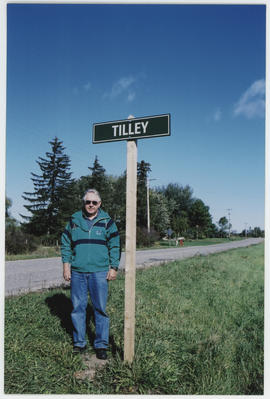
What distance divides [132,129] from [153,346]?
2.35 meters

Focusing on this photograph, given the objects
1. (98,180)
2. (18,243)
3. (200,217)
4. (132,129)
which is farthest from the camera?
(200,217)

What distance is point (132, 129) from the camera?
9.62 feet

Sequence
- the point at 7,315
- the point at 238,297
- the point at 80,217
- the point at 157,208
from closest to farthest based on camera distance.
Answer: the point at 80,217
the point at 7,315
the point at 238,297
the point at 157,208

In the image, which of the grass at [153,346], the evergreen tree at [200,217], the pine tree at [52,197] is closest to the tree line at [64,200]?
the pine tree at [52,197]

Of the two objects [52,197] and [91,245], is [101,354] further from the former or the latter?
[52,197]

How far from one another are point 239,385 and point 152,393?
122 cm

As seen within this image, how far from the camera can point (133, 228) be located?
9.82 feet

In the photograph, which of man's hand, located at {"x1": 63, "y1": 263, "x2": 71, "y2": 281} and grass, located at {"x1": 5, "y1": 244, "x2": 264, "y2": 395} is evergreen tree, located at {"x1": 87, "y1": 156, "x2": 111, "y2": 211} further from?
man's hand, located at {"x1": 63, "y1": 263, "x2": 71, "y2": 281}

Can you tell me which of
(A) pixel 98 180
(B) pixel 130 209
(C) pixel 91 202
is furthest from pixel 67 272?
(A) pixel 98 180

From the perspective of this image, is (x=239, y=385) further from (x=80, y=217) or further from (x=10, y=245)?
(x=10, y=245)

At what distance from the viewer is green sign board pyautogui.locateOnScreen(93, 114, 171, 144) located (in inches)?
111

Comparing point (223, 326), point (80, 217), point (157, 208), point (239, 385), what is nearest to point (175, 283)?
point (223, 326)

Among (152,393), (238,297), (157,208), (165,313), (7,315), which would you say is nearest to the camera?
(152,393)

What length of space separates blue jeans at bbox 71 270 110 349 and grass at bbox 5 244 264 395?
8.0 inches
